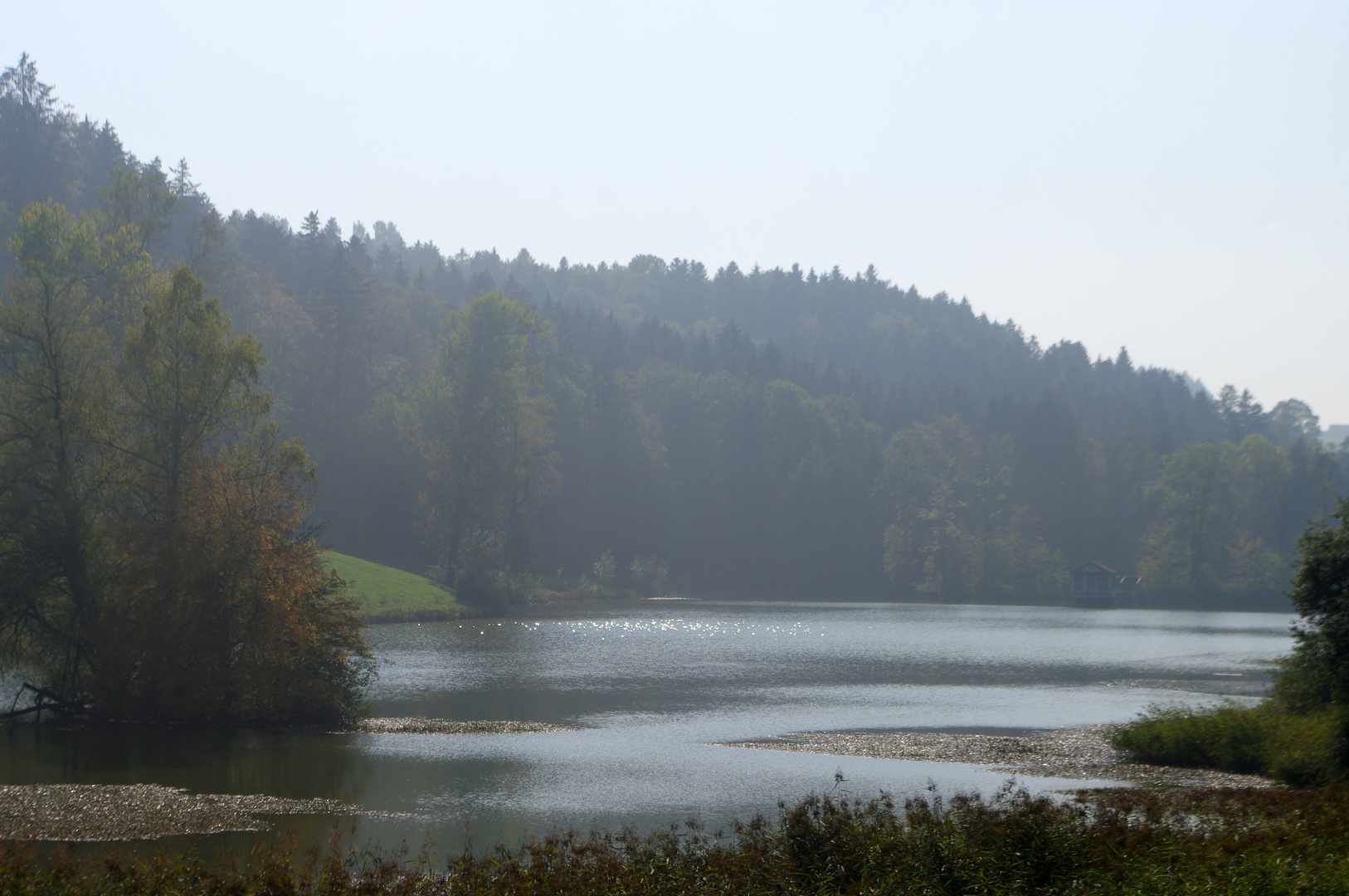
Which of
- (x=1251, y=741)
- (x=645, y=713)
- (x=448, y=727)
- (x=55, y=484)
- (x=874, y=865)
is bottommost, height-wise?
(x=645, y=713)

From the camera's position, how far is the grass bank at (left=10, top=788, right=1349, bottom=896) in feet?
37.1

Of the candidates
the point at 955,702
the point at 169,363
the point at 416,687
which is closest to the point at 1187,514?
the point at 955,702

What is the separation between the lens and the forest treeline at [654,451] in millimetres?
87375

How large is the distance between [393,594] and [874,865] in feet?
194

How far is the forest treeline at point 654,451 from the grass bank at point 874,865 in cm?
6063

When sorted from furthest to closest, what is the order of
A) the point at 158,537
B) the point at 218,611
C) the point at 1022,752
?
the point at 158,537 → the point at 218,611 → the point at 1022,752

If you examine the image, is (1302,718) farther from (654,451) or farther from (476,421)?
(654,451)

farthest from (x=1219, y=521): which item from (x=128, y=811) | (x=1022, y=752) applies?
(x=128, y=811)

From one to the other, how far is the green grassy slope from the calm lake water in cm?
285

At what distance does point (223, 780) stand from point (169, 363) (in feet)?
55.8

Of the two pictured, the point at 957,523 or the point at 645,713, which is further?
the point at 957,523

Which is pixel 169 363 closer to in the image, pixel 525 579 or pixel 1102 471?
pixel 525 579

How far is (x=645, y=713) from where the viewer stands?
32.8 m

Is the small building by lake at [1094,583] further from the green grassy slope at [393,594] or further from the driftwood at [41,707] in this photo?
the driftwood at [41,707]
